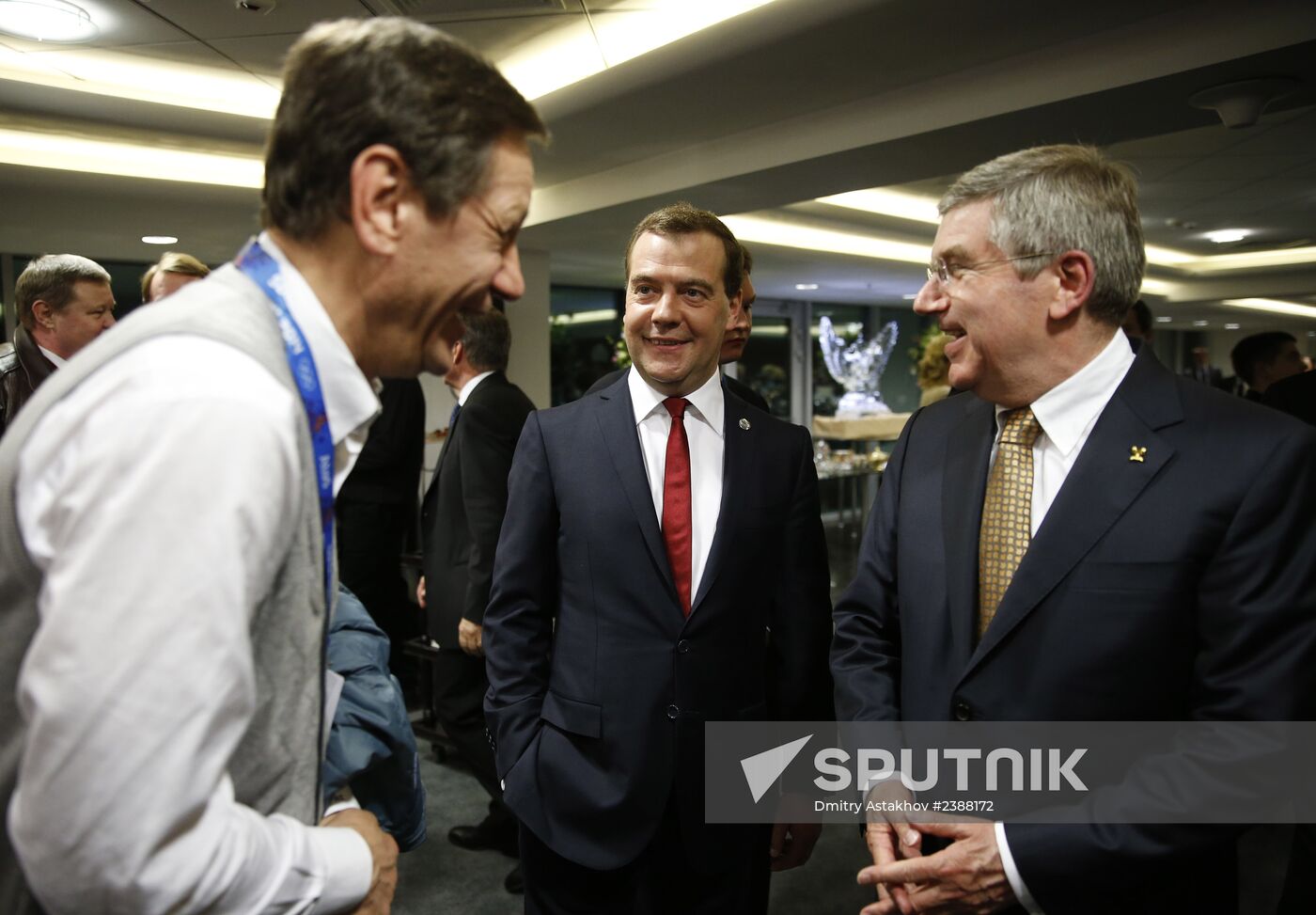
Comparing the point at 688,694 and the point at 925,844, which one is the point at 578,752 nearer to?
the point at 688,694

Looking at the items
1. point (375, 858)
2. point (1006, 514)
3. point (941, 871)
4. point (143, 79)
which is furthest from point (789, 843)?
point (143, 79)

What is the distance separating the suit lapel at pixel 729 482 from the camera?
1.55 metres

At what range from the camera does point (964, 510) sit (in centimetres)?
139

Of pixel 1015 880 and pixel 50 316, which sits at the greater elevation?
pixel 50 316

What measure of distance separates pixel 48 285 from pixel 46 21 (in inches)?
38.9

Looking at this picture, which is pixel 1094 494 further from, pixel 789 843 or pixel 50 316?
pixel 50 316

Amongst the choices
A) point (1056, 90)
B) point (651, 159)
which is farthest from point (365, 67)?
point (651, 159)

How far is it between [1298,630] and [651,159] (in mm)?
4402

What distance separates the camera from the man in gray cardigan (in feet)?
1.79

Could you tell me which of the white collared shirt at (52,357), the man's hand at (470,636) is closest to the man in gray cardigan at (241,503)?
the man's hand at (470,636)

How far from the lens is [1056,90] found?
3.26m

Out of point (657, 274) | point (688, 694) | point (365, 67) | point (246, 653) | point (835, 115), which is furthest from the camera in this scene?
point (835, 115)

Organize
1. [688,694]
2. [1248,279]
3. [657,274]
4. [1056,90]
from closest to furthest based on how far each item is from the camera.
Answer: [688,694] < [657,274] < [1056,90] < [1248,279]

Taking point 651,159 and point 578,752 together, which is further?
point 651,159
